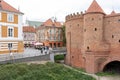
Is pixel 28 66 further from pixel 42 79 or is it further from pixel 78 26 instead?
pixel 78 26

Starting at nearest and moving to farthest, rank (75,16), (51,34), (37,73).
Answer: (37,73), (75,16), (51,34)

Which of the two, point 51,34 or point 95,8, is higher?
point 95,8

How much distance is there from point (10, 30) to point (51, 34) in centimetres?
2380

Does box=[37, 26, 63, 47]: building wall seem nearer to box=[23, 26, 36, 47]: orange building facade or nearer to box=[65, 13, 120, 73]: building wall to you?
box=[23, 26, 36, 47]: orange building facade

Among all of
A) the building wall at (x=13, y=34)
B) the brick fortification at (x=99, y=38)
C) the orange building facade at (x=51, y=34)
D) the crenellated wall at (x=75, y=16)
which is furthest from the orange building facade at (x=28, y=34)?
the brick fortification at (x=99, y=38)

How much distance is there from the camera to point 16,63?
25.3m

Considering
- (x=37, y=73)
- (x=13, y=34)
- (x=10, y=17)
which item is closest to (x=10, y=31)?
(x=13, y=34)

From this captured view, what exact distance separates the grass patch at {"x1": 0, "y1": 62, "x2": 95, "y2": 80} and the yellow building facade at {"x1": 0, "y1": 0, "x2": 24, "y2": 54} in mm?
5967

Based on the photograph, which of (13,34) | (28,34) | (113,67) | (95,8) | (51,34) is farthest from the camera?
(28,34)

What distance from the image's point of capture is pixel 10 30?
97.9 feet

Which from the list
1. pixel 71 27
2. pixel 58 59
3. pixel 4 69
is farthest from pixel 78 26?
pixel 4 69

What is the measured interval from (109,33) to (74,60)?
878 centimetres

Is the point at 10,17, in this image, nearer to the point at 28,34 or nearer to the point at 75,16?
the point at 75,16

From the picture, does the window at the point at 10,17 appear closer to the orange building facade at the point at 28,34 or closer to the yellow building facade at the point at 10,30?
the yellow building facade at the point at 10,30
